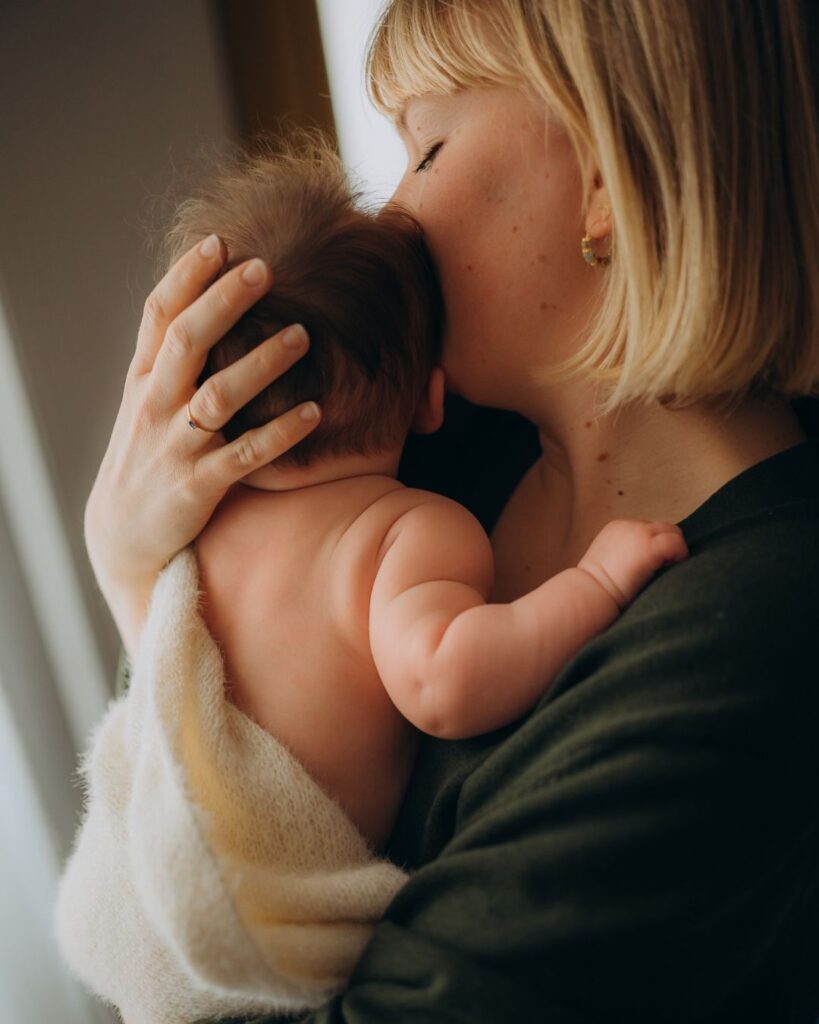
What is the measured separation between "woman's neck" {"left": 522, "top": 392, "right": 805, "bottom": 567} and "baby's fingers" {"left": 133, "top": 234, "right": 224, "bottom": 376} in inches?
15.6

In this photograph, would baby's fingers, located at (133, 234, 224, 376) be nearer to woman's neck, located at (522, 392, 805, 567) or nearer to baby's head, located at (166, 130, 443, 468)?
baby's head, located at (166, 130, 443, 468)

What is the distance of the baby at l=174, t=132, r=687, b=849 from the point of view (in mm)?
751

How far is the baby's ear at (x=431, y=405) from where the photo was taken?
939mm

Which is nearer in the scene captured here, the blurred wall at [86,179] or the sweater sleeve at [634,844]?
the sweater sleeve at [634,844]

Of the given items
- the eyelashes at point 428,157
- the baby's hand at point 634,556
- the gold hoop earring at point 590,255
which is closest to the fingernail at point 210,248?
the eyelashes at point 428,157

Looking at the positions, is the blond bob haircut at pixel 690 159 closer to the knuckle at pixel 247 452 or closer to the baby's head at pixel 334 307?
the baby's head at pixel 334 307

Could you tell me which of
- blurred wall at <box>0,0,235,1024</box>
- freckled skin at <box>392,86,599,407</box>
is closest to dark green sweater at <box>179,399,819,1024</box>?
freckled skin at <box>392,86,599,407</box>

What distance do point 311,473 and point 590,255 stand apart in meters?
0.34

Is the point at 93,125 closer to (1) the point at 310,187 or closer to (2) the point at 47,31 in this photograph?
(2) the point at 47,31

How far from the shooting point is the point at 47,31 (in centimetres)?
114

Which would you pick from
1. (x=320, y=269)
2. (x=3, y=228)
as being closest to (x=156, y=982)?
(x=320, y=269)

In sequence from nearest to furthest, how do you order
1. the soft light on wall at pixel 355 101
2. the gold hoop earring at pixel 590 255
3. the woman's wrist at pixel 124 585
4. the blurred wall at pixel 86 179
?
the gold hoop earring at pixel 590 255, the woman's wrist at pixel 124 585, the blurred wall at pixel 86 179, the soft light on wall at pixel 355 101

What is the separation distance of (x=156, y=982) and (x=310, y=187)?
79cm

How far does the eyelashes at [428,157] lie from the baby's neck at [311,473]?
0.98ft
